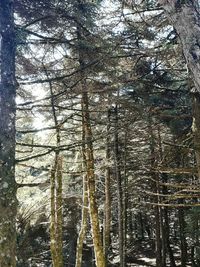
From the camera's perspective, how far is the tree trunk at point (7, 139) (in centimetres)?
564

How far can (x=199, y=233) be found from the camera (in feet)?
46.2

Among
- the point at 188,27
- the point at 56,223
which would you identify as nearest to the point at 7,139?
the point at 188,27

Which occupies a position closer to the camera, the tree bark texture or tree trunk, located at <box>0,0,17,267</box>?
tree trunk, located at <box>0,0,17,267</box>

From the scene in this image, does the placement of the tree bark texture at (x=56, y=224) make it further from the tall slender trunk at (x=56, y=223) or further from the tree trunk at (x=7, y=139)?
the tree trunk at (x=7, y=139)

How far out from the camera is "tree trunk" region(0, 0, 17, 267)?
18.5 ft

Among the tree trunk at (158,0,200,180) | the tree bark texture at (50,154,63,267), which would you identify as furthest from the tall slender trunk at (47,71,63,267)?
the tree trunk at (158,0,200,180)

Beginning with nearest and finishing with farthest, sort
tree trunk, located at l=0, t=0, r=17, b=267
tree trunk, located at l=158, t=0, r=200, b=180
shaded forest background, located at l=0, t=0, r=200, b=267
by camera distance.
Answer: tree trunk, located at l=158, t=0, r=200, b=180, tree trunk, located at l=0, t=0, r=17, b=267, shaded forest background, located at l=0, t=0, r=200, b=267

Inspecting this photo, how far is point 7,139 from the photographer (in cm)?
594

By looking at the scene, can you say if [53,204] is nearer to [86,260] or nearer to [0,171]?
[0,171]

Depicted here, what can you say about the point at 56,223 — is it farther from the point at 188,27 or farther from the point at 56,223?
the point at 188,27

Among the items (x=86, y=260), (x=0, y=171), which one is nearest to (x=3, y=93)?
(x=0, y=171)

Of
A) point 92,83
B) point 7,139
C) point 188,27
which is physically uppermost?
point 92,83

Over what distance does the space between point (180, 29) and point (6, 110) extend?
12.9 feet

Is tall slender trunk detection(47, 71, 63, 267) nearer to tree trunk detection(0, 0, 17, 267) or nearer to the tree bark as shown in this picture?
the tree bark
